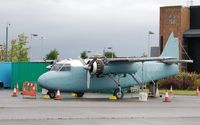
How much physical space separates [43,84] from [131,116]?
44.1 ft

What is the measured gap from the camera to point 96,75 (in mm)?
34625

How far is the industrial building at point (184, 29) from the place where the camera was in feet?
240

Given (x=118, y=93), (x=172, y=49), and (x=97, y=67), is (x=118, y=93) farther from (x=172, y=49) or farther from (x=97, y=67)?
(x=172, y=49)

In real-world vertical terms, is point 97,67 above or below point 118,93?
above

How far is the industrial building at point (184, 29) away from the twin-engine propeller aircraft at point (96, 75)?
36.6 m

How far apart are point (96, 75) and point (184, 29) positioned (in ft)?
137

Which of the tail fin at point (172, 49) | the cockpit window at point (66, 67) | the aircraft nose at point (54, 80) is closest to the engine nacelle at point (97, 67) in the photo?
the cockpit window at point (66, 67)

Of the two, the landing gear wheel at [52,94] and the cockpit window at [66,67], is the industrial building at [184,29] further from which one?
the landing gear wheel at [52,94]

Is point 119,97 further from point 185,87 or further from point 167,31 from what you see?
point 167,31

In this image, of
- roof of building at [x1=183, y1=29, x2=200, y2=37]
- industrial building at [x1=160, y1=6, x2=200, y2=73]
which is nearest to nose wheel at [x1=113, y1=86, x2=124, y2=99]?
industrial building at [x1=160, y1=6, x2=200, y2=73]

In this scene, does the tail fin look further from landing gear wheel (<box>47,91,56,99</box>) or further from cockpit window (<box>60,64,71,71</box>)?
landing gear wheel (<box>47,91,56,99</box>)

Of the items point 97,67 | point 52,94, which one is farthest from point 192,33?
point 52,94

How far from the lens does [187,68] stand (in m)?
74.2

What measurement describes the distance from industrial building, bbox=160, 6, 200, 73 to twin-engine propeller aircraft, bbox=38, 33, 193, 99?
36.6m
